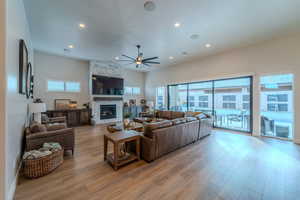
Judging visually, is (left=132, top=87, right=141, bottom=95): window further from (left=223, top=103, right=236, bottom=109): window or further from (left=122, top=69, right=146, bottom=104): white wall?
(left=223, top=103, right=236, bottom=109): window

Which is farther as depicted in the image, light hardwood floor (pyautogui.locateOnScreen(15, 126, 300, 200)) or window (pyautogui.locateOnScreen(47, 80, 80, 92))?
window (pyautogui.locateOnScreen(47, 80, 80, 92))

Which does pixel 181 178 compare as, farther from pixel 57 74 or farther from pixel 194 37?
pixel 57 74

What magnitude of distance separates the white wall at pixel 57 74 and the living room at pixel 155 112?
0.14ft

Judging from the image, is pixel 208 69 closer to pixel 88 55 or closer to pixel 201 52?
pixel 201 52

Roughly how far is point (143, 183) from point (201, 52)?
5411 mm

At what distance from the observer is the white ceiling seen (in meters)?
2.69

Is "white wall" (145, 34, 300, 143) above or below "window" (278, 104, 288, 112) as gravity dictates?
above

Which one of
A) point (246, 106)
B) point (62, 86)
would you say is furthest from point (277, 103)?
point (62, 86)

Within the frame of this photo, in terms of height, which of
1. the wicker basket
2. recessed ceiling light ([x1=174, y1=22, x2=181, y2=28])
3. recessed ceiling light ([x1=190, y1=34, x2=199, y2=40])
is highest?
recessed ceiling light ([x1=190, y1=34, x2=199, y2=40])

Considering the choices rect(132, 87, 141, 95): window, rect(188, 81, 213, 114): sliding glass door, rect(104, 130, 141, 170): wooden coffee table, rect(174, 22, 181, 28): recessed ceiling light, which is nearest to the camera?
rect(104, 130, 141, 170): wooden coffee table

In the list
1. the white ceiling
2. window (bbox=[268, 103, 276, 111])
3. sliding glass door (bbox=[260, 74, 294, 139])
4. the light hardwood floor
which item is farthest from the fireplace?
window (bbox=[268, 103, 276, 111])

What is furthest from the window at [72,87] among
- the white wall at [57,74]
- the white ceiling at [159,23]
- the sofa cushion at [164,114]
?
the sofa cushion at [164,114]

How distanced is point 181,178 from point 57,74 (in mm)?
6886

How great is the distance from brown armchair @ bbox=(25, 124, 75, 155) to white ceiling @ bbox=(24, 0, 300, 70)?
111 inches
